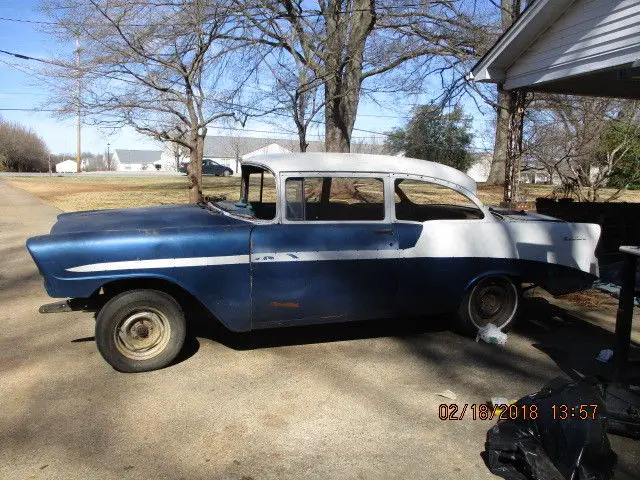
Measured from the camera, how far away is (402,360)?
14.7ft

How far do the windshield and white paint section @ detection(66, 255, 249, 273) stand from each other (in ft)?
1.67

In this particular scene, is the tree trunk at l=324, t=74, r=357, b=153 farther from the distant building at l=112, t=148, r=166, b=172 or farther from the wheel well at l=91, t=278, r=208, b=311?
the distant building at l=112, t=148, r=166, b=172

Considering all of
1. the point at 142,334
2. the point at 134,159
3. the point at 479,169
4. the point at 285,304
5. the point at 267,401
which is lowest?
the point at 267,401

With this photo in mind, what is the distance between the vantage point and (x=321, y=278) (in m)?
4.29

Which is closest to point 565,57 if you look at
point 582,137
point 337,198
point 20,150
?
point 337,198

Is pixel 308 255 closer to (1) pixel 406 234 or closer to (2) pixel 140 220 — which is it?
(1) pixel 406 234

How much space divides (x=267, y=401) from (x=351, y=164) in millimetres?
2132

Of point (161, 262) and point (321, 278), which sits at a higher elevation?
point (161, 262)

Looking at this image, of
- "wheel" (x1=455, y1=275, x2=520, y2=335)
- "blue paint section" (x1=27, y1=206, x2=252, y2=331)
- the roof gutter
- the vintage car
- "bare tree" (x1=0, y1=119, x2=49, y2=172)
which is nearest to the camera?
"blue paint section" (x1=27, y1=206, x2=252, y2=331)

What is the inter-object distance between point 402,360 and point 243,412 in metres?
1.56

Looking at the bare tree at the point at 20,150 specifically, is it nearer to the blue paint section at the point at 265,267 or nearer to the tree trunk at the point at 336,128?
the tree trunk at the point at 336,128

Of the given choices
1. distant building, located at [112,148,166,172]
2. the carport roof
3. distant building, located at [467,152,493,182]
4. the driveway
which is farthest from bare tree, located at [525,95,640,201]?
distant building, located at [112,148,166,172]

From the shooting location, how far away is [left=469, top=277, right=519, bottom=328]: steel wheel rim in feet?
16.2

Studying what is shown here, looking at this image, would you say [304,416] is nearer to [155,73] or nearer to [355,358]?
[355,358]
